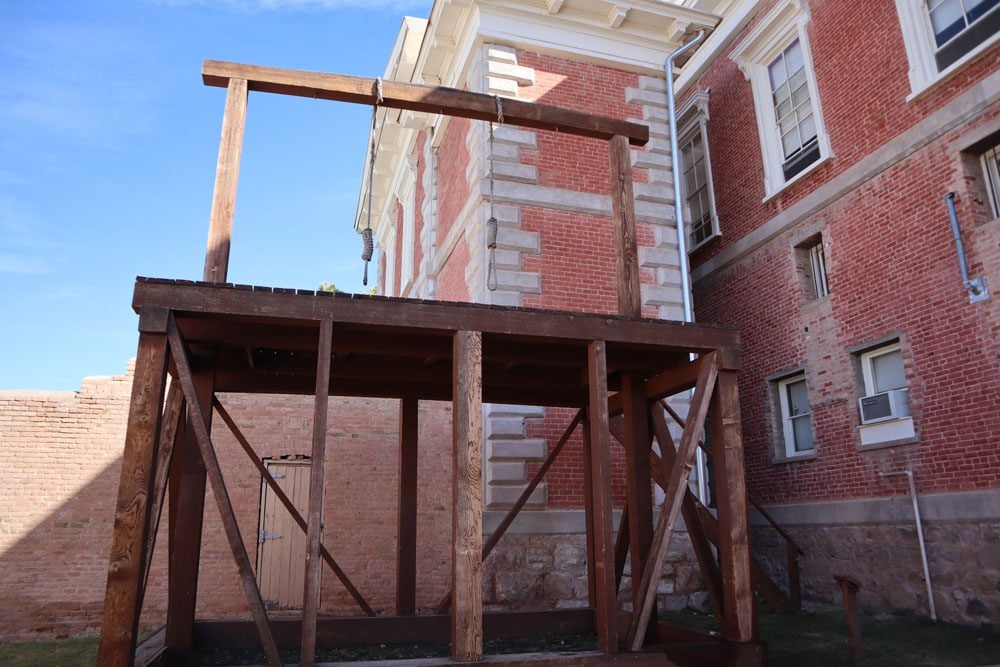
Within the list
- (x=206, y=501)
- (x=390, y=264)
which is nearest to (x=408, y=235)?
(x=390, y=264)

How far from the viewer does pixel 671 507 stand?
5.80m

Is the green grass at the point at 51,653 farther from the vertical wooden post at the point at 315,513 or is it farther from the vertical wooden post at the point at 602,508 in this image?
the vertical wooden post at the point at 602,508

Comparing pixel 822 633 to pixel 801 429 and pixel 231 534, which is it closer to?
pixel 801 429

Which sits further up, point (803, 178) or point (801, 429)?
point (803, 178)

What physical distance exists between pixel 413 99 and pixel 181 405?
3354mm

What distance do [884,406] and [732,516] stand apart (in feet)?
16.4

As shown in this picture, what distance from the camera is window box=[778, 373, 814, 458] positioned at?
453 inches

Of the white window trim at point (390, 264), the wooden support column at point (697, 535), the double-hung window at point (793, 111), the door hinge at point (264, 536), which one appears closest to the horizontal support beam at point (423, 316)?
the wooden support column at point (697, 535)

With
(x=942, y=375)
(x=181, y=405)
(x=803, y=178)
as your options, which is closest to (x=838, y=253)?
(x=803, y=178)

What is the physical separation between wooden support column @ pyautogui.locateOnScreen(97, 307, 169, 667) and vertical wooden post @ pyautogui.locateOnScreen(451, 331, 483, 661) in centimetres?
198

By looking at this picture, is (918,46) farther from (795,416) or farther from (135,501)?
(135,501)

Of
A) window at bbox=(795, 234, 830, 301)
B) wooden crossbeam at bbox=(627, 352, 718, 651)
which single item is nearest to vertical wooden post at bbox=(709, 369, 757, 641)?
wooden crossbeam at bbox=(627, 352, 718, 651)

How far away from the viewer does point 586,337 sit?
5965 millimetres

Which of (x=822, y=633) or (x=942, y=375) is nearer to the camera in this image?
(x=822, y=633)
